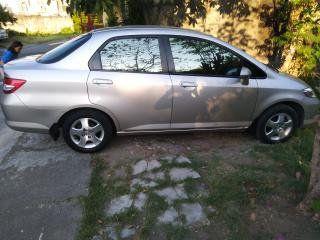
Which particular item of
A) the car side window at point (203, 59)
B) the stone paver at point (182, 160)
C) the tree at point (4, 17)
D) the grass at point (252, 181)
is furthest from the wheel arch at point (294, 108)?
the tree at point (4, 17)

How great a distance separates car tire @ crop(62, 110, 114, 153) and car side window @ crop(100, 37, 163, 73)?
67cm

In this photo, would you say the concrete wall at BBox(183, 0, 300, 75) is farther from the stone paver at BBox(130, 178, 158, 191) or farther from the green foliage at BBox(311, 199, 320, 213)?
the green foliage at BBox(311, 199, 320, 213)

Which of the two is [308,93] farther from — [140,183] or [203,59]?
[140,183]

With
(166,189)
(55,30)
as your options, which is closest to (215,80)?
(166,189)

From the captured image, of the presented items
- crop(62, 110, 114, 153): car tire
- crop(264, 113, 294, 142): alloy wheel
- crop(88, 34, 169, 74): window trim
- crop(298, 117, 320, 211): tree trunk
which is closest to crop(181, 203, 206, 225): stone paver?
crop(298, 117, 320, 211): tree trunk

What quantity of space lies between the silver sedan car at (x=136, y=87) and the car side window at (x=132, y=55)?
0.01 metres

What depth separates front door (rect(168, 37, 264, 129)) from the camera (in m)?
4.75

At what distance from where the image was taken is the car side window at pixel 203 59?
476 cm

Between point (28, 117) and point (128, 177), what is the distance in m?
1.49

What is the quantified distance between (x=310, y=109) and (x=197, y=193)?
2.44 metres

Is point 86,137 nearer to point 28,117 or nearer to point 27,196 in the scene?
point 28,117

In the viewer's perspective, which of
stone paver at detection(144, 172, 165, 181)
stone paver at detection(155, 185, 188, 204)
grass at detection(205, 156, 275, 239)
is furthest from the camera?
stone paver at detection(144, 172, 165, 181)

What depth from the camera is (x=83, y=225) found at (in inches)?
138

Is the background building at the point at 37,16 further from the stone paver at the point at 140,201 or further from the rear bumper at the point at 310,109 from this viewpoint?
the stone paver at the point at 140,201
